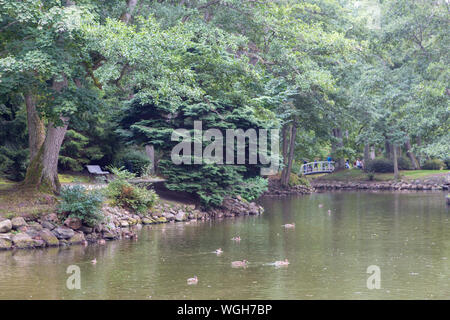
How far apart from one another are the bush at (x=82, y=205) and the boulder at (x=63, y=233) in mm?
424

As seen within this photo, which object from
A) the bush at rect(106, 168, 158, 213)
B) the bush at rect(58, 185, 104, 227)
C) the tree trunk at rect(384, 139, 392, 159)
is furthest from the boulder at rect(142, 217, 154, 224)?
the tree trunk at rect(384, 139, 392, 159)

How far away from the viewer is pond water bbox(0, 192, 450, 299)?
32.8ft

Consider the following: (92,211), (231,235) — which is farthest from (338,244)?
(92,211)

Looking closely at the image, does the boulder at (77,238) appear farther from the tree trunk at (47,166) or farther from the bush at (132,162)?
the bush at (132,162)

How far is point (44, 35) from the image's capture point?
14.4 m

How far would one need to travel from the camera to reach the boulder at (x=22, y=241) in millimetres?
14344

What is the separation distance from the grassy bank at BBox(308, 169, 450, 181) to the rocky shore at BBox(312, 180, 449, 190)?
0.76 meters

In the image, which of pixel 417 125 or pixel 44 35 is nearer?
pixel 44 35

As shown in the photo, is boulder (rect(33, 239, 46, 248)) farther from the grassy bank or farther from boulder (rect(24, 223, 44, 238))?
the grassy bank

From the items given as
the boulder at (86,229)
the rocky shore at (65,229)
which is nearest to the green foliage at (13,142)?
the rocky shore at (65,229)
